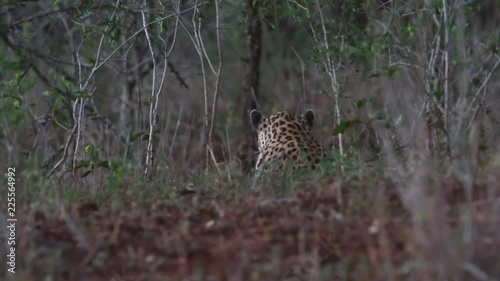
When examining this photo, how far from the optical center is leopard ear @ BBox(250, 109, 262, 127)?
9.89 meters

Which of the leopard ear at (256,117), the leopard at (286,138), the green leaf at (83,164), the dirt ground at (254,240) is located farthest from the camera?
the leopard ear at (256,117)

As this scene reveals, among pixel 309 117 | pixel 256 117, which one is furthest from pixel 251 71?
pixel 309 117

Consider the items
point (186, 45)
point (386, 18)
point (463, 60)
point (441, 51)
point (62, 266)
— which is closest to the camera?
point (62, 266)

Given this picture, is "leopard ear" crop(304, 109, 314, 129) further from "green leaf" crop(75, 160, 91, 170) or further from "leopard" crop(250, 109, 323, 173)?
"green leaf" crop(75, 160, 91, 170)

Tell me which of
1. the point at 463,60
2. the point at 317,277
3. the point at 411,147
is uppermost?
the point at 463,60

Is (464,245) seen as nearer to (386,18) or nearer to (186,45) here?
(386,18)

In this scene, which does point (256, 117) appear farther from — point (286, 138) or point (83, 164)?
→ point (83, 164)

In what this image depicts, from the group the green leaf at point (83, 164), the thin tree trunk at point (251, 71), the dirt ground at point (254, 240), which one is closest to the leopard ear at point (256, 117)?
the thin tree trunk at point (251, 71)

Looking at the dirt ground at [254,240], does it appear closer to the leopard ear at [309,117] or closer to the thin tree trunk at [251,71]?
the leopard ear at [309,117]

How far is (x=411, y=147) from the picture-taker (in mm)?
7297

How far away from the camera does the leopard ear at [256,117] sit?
9891mm

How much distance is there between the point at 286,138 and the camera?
9344 mm

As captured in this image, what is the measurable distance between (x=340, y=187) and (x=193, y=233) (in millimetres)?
970

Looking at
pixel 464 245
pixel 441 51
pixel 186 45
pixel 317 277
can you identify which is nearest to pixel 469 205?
pixel 464 245
